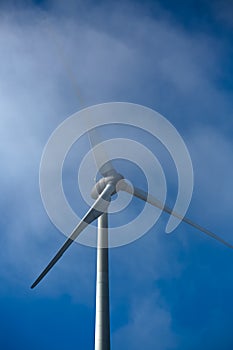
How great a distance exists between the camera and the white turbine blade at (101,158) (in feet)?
116

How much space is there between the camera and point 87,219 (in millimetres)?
31609

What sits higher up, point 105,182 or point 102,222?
point 105,182

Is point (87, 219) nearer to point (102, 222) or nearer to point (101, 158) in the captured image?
point (102, 222)

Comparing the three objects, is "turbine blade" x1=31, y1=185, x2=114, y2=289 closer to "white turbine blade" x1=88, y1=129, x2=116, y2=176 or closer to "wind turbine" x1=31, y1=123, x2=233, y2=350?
"wind turbine" x1=31, y1=123, x2=233, y2=350

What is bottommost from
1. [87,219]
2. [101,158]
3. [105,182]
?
[87,219]

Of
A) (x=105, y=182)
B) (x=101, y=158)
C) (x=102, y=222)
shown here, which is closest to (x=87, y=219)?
(x=102, y=222)

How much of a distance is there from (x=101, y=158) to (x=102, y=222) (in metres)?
6.69

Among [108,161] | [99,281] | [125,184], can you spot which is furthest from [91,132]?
[99,281]

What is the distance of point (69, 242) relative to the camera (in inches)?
1195

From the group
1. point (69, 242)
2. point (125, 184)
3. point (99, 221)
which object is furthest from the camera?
point (125, 184)

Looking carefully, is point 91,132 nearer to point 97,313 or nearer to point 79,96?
point 79,96

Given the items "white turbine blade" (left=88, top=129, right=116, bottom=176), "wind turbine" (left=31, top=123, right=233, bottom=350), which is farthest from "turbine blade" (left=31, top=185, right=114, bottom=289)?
"white turbine blade" (left=88, top=129, right=116, bottom=176)

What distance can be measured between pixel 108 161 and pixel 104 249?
31.5ft

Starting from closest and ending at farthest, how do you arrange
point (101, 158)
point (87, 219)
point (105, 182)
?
1. point (87, 219)
2. point (105, 182)
3. point (101, 158)
